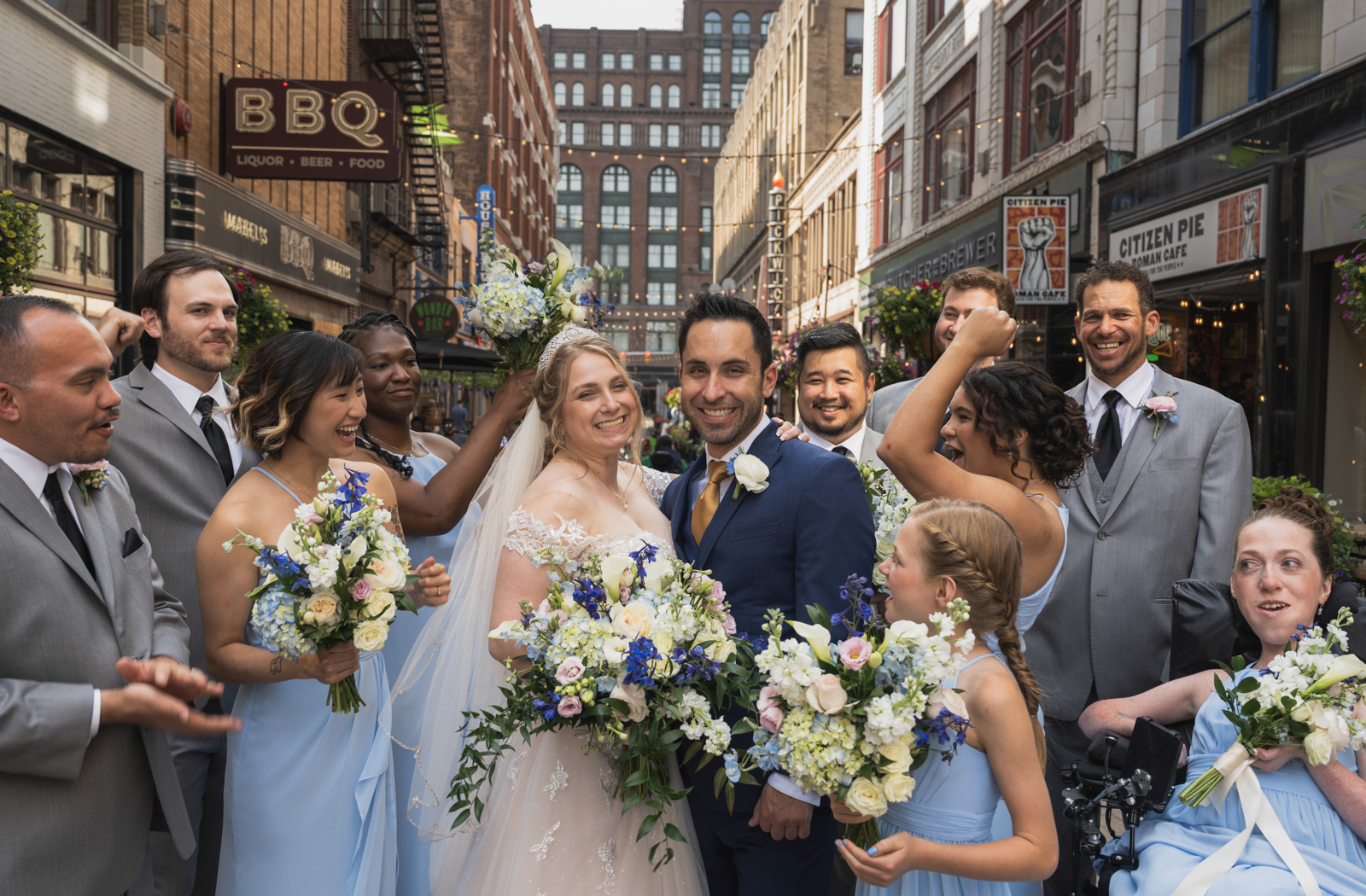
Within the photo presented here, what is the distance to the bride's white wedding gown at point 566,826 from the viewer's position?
2912 millimetres

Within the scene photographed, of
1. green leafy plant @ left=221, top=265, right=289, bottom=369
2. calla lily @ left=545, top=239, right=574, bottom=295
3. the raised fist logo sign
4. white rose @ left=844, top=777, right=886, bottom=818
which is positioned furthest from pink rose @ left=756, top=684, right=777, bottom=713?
the raised fist logo sign

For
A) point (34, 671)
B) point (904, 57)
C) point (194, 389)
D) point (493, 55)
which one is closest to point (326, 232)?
point (904, 57)

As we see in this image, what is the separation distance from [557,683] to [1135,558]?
7.54ft

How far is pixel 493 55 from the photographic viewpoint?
128 ft

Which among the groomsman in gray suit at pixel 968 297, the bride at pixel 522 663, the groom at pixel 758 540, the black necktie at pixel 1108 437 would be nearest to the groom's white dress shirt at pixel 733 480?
the groom at pixel 758 540

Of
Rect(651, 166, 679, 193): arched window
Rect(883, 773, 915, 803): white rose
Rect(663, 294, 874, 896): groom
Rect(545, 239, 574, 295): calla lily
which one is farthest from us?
Rect(651, 166, 679, 193): arched window

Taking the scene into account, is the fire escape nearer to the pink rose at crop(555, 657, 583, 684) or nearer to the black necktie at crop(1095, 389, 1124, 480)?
the black necktie at crop(1095, 389, 1124, 480)

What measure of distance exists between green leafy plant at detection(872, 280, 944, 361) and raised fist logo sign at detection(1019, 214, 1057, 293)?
4.99 feet

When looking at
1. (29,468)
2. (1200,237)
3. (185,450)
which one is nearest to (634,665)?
(29,468)

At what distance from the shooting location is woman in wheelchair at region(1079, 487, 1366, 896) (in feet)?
8.30

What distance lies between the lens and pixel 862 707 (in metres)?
2.17

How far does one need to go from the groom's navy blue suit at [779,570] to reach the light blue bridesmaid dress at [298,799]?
1112 millimetres

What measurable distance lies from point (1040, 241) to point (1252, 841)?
12.3m

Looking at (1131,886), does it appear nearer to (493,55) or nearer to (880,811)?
(880,811)
